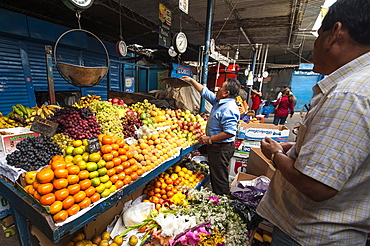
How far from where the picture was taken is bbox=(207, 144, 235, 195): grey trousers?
9.40 ft

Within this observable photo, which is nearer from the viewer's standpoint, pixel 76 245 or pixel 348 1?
pixel 348 1

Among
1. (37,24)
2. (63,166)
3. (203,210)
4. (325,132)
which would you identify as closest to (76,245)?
(63,166)

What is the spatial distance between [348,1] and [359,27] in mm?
154

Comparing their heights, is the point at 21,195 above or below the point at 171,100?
below

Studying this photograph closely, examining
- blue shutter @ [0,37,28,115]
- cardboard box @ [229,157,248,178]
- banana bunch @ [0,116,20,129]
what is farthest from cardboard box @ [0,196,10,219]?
blue shutter @ [0,37,28,115]

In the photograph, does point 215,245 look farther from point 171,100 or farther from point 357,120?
point 171,100

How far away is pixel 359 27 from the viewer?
815 mm

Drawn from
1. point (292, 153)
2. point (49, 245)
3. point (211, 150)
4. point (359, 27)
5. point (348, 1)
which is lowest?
point (49, 245)

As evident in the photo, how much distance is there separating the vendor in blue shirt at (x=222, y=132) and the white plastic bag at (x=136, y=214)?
1.30 meters

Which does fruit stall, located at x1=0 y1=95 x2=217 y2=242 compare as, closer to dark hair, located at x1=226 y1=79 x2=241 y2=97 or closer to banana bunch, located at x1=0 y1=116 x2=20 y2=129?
banana bunch, located at x1=0 y1=116 x2=20 y2=129

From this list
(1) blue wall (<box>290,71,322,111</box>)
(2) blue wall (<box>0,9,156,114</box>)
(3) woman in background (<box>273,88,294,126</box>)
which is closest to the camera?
(2) blue wall (<box>0,9,156,114</box>)

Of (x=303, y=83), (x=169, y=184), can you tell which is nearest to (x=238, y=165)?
(x=169, y=184)

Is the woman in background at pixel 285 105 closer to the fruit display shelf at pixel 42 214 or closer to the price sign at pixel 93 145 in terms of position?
the fruit display shelf at pixel 42 214

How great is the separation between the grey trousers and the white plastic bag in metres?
1.28
